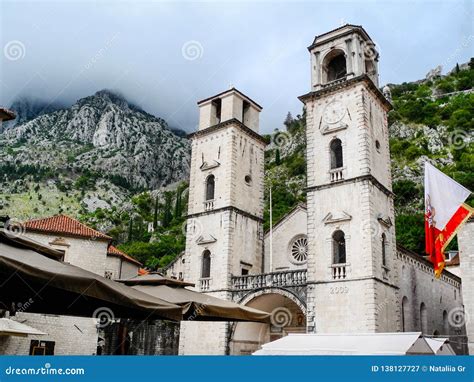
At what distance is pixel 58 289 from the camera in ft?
19.2

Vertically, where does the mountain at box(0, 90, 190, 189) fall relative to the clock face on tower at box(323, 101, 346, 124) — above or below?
above

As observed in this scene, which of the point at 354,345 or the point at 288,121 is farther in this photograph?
the point at 288,121

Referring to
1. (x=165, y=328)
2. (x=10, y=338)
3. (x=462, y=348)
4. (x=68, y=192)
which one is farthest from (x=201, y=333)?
(x=68, y=192)

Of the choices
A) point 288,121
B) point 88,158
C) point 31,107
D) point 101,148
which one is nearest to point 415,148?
point 288,121

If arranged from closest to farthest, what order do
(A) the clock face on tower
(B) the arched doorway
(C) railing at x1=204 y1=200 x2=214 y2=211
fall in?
(A) the clock face on tower < (B) the arched doorway < (C) railing at x1=204 y1=200 x2=214 y2=211

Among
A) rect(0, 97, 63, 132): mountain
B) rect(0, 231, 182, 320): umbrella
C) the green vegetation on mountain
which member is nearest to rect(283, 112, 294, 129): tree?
the green vegetation on mountain

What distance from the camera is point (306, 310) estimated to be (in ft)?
73.9

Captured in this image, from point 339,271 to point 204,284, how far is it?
8.28 m

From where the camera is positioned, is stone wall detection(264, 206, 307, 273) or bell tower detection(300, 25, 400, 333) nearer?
bell tower detection(300, 25, 400, 333)

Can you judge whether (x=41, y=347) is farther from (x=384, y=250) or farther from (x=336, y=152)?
(x=336, y=152)

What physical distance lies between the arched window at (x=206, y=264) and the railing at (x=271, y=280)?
1982 mm

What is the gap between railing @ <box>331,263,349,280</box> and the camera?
72.0 ft

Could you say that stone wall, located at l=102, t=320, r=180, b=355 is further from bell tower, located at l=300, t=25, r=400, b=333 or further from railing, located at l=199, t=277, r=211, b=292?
bell tower, located at l=300, t=25, r=400, b=333
